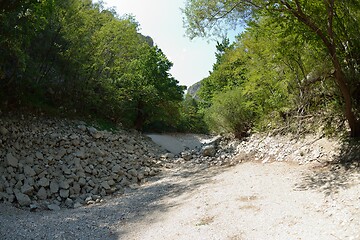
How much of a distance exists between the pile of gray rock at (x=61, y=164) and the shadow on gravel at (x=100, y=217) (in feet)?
2.11

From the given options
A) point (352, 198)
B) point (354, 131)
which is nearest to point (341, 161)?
point (354, 131)

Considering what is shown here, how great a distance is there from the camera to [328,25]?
5.79 meters

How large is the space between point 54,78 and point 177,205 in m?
→ 7.46

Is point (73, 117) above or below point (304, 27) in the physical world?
below

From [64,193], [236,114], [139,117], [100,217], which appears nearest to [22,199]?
[64,193]

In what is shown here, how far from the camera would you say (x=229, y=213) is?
199 inches

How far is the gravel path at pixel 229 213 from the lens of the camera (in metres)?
4.13

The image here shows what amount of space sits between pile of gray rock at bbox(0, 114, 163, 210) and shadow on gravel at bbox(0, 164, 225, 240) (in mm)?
643

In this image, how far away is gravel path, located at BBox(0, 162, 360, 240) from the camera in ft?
13.6

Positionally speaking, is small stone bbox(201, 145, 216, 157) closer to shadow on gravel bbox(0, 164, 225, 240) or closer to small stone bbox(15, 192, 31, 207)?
shadow on gravel bbox(0, 164, 225, 240)

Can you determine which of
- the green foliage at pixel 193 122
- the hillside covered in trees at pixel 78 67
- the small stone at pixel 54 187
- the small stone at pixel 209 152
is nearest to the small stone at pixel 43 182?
the small stone at pixel 54 187

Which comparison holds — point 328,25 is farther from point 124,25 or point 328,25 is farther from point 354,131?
point 124,25

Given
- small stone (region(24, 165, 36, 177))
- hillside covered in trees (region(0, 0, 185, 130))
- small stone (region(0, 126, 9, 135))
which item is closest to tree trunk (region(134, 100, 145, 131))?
hillside covered in trees (region(0, 0, 185, 130))

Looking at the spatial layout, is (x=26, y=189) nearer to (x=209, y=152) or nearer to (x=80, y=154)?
(x=80, y=154)
